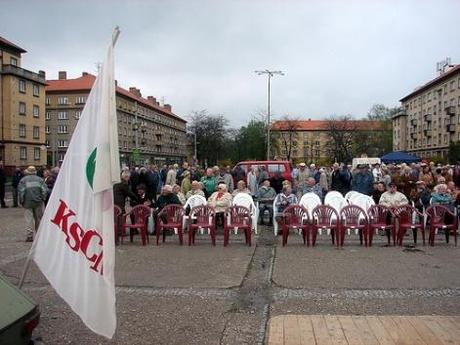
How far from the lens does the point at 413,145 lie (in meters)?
102

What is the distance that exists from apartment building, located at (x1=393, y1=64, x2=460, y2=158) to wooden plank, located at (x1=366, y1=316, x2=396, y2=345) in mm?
76439

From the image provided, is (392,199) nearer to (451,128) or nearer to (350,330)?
(350,330)

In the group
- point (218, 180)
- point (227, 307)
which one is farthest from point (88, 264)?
point (218, 180)

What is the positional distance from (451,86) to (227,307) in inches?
3247

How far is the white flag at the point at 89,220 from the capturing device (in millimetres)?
3742

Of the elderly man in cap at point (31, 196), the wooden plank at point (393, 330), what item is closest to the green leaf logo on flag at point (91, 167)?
the wooden plank at point (393, 330)

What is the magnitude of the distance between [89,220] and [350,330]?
2.90 metres

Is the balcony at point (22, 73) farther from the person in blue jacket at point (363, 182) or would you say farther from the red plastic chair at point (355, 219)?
the red plastic chair at point (355, 219)

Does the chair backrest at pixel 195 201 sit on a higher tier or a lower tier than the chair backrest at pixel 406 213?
higher

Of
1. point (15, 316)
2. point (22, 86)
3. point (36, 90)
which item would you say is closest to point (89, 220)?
point (15, 316)

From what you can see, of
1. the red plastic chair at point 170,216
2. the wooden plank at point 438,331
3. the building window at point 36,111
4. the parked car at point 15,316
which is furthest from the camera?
the building window at point 36,111

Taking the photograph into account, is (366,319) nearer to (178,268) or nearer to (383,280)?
(383,280)

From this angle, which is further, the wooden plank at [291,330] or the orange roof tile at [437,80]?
the orange roof tile at [437,80]

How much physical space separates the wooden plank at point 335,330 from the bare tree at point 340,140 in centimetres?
8195
